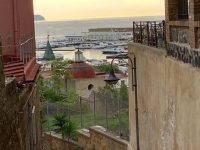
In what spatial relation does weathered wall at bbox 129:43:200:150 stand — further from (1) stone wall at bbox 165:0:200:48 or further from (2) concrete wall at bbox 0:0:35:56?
(2) concrete wall at bbox 0:0:35:56

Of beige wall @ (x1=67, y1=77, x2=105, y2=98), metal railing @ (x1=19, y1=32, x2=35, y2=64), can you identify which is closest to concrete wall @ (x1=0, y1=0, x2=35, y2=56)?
metal railing @ (x1=19, y1=32, x2=35, y2=64)

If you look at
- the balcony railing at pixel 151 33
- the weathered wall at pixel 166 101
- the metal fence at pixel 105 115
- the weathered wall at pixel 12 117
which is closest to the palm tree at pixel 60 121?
the metal fence at pixel 105 115

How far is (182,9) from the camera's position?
1039cm

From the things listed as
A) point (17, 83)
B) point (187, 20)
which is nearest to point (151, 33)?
point (187, 20)

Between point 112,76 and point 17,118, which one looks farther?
point 112,76

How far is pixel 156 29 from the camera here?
12.4 meters

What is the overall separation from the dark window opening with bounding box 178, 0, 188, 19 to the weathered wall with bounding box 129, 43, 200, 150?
0.95 meters

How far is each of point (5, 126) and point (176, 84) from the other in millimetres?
3462

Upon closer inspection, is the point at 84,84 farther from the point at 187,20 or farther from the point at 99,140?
the point at 187,20

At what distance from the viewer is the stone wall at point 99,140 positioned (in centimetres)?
1727

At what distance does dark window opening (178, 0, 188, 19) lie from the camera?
10172 millimetres

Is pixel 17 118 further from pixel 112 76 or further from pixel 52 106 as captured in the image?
pixel 52 106

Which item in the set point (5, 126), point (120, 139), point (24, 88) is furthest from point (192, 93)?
point (120, 139)

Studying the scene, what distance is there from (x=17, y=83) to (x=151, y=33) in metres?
3.82
